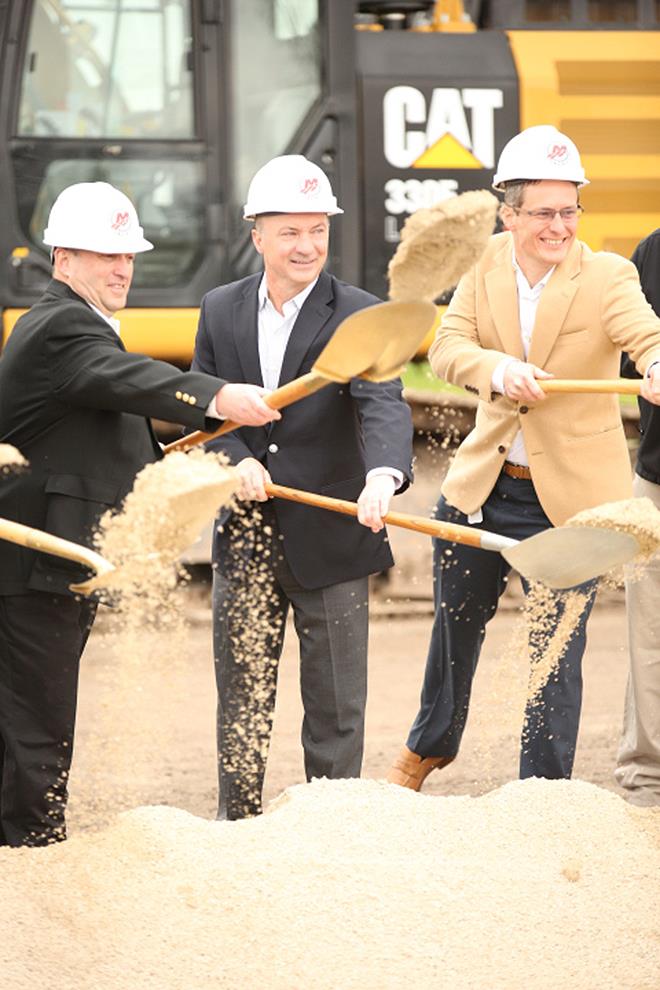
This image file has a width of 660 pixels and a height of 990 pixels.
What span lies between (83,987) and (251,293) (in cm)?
182

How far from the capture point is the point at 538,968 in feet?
11.2

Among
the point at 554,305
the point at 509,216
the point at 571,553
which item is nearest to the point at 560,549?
the point at 571,553

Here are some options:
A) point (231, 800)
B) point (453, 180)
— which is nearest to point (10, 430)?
point (231, 800)

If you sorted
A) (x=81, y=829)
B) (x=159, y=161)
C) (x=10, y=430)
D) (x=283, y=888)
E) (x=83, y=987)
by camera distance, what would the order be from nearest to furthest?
(x=83, y=987), (x=283, y=888), (x=10, y=430), (x=81, y=829), (x=159, y=161)

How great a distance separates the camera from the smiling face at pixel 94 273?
13.0ft

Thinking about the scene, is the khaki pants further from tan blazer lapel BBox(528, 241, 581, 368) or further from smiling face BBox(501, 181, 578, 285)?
smiling face BBox(501, 181, 578, 285)

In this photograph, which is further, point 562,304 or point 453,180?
point 453,180

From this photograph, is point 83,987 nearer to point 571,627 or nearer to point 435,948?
point 435,948

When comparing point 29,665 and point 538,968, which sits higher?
point 29,665

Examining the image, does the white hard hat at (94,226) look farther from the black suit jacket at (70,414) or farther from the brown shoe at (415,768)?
the brown shoe at (415,768)

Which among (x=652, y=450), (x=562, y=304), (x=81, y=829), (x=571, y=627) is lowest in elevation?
(x=81, y=829)

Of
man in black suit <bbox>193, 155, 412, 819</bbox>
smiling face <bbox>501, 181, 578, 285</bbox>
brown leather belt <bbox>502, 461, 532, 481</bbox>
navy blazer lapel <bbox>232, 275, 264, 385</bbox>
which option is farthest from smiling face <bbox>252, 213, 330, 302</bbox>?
brown leather belt <bbox>502, 461, 532, 481</bbox>

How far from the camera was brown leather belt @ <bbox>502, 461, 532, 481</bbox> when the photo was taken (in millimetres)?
4453

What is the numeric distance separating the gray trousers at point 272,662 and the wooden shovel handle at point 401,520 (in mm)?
212
